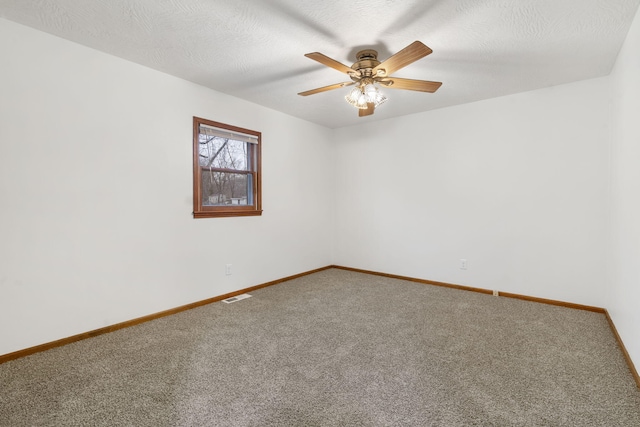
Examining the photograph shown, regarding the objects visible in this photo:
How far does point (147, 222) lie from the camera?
2967 millimetres

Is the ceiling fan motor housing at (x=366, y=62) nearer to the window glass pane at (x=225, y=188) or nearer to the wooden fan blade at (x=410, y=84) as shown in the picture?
the wooden fan blade at (x=410, y=84)

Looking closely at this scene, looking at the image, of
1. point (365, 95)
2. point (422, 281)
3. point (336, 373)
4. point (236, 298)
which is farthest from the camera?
point (422, 281)

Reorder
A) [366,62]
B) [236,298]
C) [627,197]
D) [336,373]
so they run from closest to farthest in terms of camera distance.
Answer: [336,373], [627,197], [366,62], [236,298]

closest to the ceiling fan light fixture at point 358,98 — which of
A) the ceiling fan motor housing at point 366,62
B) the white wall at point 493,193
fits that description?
the ceiling fan motor housing at point 366,62

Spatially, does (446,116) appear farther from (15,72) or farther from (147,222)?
(15,72)

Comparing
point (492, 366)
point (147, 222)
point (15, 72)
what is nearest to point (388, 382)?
point (492, 366)

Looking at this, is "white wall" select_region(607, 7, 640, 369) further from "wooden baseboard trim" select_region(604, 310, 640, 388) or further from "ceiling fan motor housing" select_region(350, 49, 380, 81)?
"ceiling fan motor housing" select_region(350, 49, 380, 81)

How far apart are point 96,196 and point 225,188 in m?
1.35

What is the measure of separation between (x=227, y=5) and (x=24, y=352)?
283 cm

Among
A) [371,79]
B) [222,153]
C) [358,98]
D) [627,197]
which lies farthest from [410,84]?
[222,153]

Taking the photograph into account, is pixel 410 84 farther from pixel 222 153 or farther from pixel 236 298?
pixel 236 298

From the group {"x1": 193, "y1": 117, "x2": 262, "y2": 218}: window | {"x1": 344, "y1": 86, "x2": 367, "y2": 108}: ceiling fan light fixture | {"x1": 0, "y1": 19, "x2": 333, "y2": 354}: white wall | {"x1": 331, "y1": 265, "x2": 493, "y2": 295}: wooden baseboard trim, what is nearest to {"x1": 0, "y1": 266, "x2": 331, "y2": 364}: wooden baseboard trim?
{"x1": 0, "y1": 19, "x2": 333, "y2": 354}: white wall

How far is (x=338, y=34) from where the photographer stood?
2305mm

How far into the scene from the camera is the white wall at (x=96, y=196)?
224 centimetres
